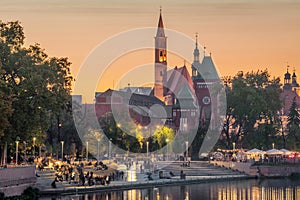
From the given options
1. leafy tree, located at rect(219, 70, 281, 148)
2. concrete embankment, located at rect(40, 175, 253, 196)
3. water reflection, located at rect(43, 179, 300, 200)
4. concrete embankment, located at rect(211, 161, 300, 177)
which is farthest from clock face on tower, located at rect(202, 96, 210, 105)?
water reflection, located at rect(43, 179, 300, 200)

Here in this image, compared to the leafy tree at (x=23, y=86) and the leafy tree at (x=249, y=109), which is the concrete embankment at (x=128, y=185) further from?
the leafy tree at (x=249, y=109)

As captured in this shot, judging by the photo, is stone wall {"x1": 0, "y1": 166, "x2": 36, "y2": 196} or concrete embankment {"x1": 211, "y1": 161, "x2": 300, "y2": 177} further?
concrete embankment {"x1": 211, "y1": 161, "x2": 300, "y2": 177}

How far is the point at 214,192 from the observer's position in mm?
94562

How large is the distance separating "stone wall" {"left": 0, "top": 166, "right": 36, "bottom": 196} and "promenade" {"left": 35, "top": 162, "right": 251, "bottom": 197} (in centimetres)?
217

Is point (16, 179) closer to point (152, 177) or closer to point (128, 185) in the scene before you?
point (128, 185)

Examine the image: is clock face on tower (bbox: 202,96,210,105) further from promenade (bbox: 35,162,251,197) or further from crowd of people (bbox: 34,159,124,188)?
crowd of people (bbox: 34,159,124,188)

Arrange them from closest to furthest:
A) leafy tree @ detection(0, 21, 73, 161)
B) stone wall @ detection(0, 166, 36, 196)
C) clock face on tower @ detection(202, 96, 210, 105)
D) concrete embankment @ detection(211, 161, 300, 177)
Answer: stone wall @ detection(0, 166, 36, 196), leafy tree @ detection(0, 21, 73, 161), concrete embankment @ detection(211, 161, 300, 177), clock face on tower @ detection(202, 96, 210, 105)

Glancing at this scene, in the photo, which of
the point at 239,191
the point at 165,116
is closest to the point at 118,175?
the point at 239,191

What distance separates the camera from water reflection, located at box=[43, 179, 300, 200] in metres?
86.5

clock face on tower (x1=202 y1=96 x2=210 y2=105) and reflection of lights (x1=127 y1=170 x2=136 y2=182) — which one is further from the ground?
clock face on tower (x1=202 y1=96 x2=210 y2=105)

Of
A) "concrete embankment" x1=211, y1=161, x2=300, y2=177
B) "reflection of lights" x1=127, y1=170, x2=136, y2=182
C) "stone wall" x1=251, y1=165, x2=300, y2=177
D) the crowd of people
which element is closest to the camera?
the crowd of people

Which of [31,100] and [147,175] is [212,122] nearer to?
[147,175]

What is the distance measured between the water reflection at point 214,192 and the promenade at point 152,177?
135 centimetres

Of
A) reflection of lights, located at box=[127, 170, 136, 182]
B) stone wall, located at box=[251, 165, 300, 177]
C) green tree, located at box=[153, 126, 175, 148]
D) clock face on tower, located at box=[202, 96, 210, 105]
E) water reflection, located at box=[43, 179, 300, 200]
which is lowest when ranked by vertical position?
water reflection, located at box=[43, 179, 300, 200]
